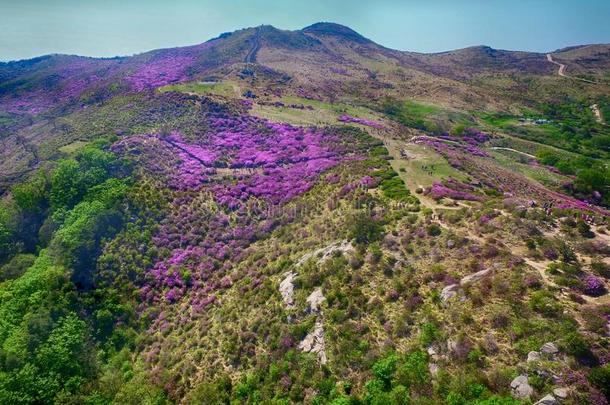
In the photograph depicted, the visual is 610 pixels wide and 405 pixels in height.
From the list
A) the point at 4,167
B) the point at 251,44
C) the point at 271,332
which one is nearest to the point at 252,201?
the point at 271,332

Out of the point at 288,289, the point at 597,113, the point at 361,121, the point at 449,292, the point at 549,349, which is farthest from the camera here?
the point at 597,113

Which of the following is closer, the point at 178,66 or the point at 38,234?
the point at 38,234

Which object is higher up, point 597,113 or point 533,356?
point 597,113

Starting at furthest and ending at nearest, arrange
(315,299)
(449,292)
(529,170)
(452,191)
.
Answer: (529,170), (452,191), (315,299), (449,292)

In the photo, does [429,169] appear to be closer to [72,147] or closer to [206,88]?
[72,147]

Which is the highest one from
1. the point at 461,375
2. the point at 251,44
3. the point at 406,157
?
the point at 251,44

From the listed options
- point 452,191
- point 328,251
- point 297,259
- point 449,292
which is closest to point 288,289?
point 297,259

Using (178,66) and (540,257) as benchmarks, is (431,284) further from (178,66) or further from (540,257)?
(178,66)

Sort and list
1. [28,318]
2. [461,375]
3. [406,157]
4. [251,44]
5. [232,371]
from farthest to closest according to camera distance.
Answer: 1. [251,44]
2. [406,157]
3. [28,318]
4. [232,371]
5. [461,375]
